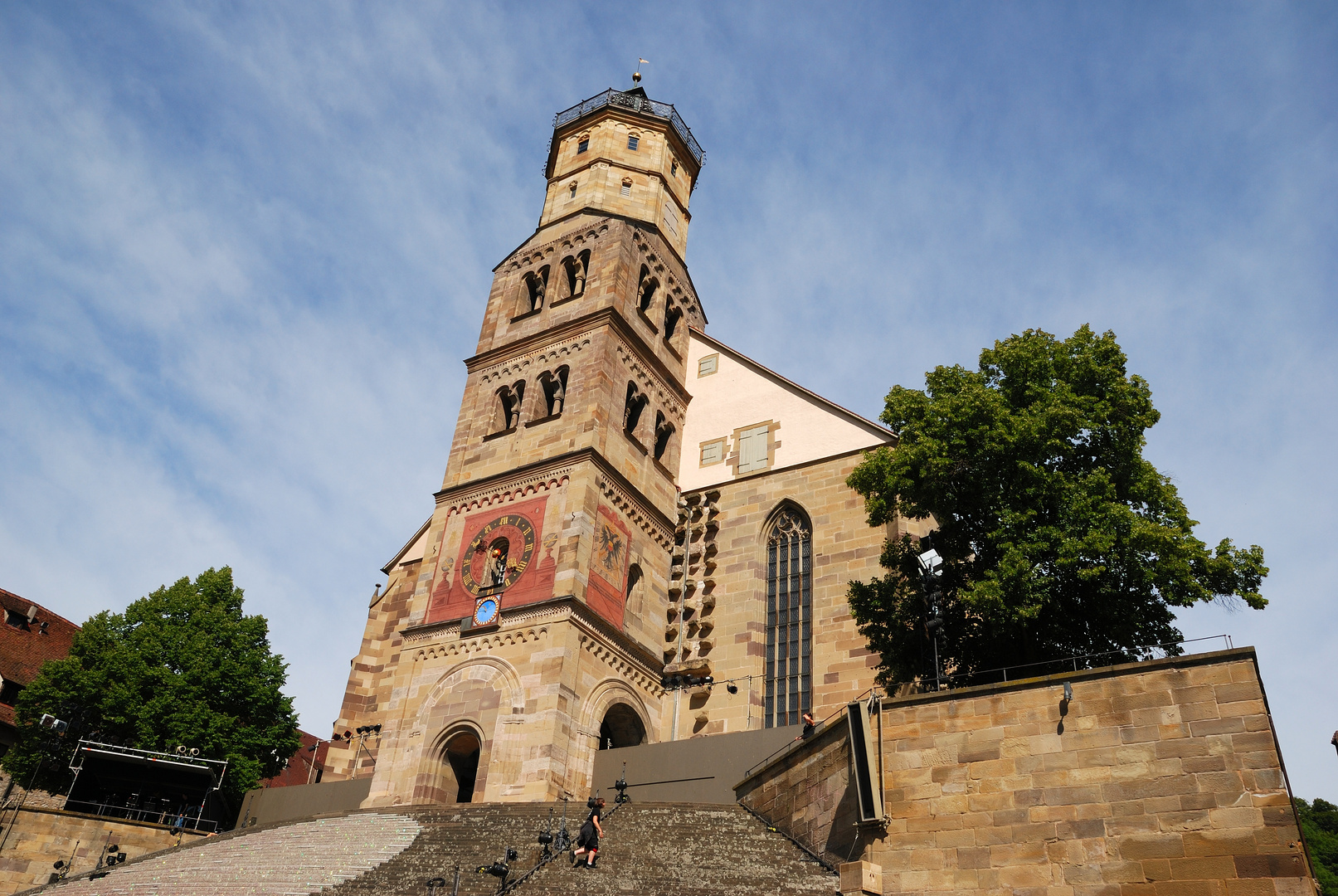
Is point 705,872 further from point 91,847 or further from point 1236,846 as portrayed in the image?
point 91,847

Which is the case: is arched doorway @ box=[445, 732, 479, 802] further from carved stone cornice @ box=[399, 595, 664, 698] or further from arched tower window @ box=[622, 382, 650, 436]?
arched tower window @ box=[622, 382, 650, 436]

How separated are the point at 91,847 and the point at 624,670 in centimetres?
1396

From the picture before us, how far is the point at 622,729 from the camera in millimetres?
27266

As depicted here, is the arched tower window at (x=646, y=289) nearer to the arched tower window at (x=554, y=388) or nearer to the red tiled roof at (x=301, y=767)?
the arched tower window at (x=554, y=388)

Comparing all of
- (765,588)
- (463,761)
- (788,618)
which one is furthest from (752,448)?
(463,761)

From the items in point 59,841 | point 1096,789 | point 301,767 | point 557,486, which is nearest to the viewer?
point 1096,789

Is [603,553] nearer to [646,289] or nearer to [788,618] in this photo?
[788,618]

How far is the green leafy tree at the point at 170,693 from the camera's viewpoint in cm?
2933

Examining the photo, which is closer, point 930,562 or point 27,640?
point 930,562

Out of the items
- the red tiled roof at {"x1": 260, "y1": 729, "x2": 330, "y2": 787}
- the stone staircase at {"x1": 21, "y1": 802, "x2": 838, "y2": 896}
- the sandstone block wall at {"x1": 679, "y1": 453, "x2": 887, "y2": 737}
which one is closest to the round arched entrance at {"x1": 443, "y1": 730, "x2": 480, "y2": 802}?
the stone staircase at {"x1": 21, "y1": 802, "x2": 838, "y2": 896}

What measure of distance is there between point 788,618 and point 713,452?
643 cm

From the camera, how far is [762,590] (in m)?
28.8

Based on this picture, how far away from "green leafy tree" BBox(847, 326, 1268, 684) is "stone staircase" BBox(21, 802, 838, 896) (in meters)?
4.68

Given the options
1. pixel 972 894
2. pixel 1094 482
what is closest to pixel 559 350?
pixel 1094 482
